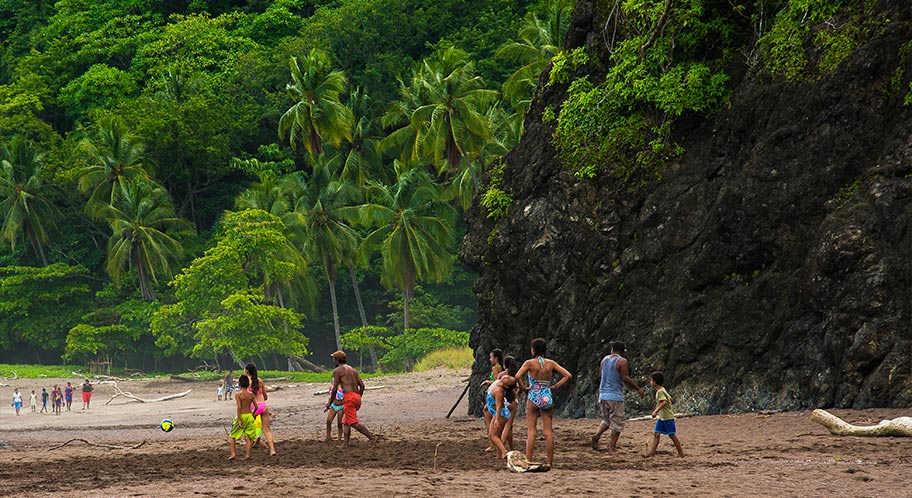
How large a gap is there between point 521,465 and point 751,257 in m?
8.26

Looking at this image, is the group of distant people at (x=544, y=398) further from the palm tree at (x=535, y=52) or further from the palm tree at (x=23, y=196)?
the palm tree at (x=23, y=196)

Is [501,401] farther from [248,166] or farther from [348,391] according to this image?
[248,166]

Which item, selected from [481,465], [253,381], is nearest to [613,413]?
[481,465]

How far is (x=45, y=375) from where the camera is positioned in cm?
5566

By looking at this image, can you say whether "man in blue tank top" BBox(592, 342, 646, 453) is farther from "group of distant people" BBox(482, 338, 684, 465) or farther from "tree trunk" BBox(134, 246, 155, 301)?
"tree trunk" BBox(134, 246, 155, 301)

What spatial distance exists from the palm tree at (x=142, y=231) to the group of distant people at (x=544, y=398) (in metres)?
46.3

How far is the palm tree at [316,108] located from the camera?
56.4 metres

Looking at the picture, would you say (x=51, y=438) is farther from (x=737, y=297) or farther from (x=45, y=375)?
(x=45, y=375)

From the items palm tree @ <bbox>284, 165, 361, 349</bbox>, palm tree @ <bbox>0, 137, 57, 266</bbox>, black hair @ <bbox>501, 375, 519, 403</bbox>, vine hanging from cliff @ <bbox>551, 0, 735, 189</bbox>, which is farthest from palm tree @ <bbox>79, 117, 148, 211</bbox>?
black hair @ <bbox>501, 375, 519, 403</bbox>

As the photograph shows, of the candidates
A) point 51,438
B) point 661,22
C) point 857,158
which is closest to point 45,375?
point 51,438

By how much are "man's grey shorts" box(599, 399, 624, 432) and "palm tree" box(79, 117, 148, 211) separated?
164 feet

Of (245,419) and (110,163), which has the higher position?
(110,163)

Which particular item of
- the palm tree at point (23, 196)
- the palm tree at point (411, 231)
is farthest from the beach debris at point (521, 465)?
the palm tree at point (23, 196)

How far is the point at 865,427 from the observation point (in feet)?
47.1
